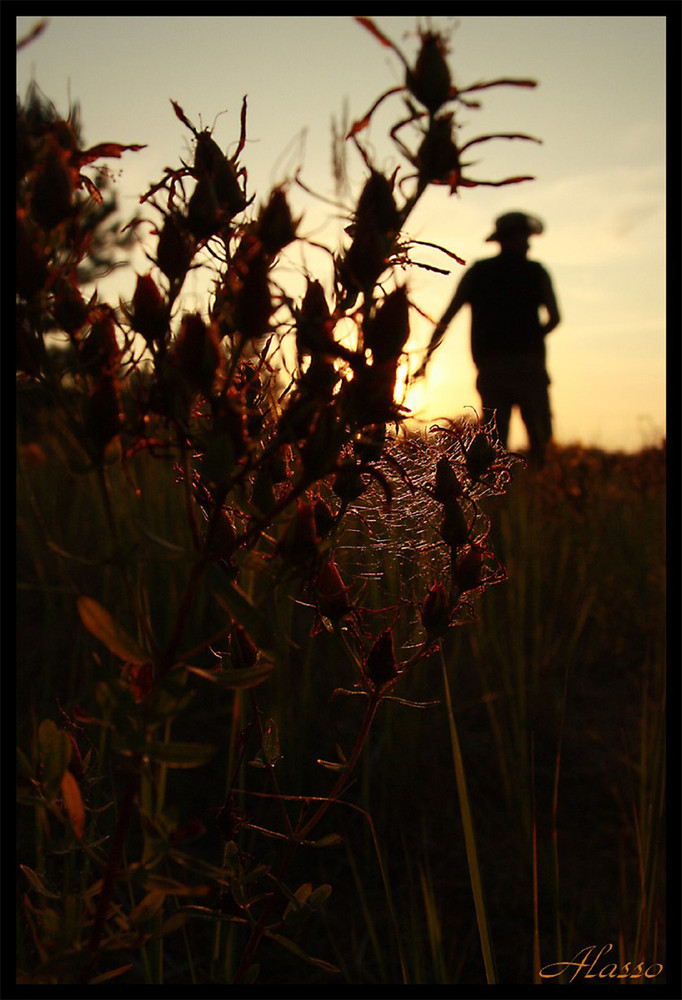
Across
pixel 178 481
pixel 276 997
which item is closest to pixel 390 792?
pixel 276 997

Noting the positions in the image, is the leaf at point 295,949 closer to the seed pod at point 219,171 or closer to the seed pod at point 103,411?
the seed pod at point 103,411

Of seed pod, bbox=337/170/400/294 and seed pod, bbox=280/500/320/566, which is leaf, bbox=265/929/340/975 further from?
seed pod, bbox=337/170/400/294

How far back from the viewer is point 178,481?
0.44m

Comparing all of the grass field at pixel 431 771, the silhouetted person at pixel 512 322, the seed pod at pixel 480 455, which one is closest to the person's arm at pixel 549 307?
the silhouetted person at pixel 512 322

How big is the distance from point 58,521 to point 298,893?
74.4 inches

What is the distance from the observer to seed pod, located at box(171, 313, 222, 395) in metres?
0.36

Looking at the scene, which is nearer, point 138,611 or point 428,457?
point 138,611

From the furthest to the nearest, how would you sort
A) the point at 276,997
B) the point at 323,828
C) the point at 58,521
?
the point at 58,521, the point at 323,828, the point at 276,997

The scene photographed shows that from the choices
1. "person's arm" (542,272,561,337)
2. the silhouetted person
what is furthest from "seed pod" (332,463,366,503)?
"person's arm" (542,272,561,337)

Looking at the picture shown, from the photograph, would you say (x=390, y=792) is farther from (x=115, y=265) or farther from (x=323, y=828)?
(x=115, y=265)

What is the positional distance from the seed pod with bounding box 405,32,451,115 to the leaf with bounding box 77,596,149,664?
0.97ft

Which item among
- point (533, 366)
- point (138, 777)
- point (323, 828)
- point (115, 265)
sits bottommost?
point (323, 828)

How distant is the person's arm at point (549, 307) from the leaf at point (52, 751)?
4427 mm

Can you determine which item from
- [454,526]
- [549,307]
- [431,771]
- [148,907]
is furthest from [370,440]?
[549,307]
